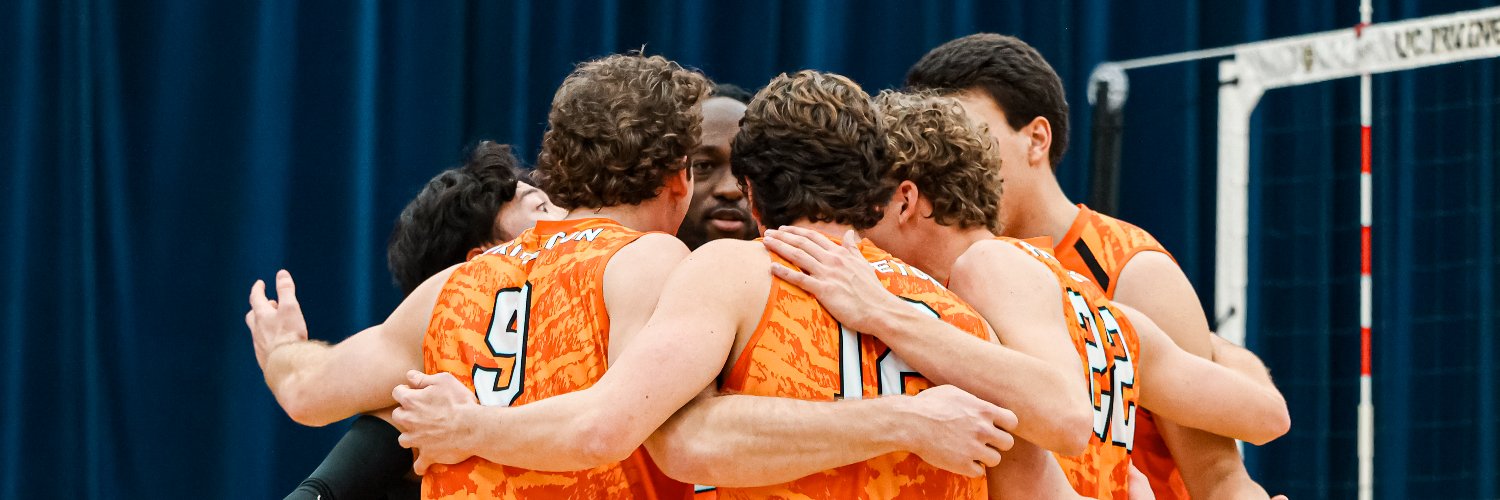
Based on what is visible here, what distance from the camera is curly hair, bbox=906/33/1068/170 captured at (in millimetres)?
3748

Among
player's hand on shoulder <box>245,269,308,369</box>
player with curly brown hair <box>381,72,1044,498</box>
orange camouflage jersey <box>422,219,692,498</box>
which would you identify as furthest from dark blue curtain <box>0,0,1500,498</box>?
player with curly brown hair <box>381,72,1044,498</box>

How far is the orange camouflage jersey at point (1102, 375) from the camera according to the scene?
2.78 metres

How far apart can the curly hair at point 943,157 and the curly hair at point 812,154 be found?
0.14m

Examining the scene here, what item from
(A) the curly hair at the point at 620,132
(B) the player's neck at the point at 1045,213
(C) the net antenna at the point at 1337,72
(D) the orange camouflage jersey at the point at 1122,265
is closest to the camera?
(A) the curly hair at the point at 620,132

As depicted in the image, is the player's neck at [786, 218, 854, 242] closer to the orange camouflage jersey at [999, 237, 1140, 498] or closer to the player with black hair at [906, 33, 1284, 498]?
the orange camouflage jersey at [999, 237, 1140, 498]

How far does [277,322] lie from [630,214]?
38.7 inches

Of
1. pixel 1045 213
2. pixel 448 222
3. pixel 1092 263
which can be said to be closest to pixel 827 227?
pixel 1092 263

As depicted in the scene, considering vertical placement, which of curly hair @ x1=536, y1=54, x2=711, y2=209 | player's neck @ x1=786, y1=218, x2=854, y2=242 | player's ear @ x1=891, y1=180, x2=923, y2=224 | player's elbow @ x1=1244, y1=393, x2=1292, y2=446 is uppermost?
curly hair @ x1=536, y1=54, x2=711, y2=209

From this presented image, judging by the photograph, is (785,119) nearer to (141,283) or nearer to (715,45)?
(141,283)

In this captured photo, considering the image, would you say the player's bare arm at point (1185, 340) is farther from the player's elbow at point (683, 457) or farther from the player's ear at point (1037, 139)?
the player's elbow at point (683, 457)

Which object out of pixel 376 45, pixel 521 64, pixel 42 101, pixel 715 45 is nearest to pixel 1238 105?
pixel 715 45

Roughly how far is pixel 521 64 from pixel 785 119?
15.0 ft

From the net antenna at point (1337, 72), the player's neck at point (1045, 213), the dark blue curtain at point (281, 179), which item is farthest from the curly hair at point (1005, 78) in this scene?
the dark blue curtain at point (281, 179)

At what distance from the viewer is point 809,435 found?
2.35 m
